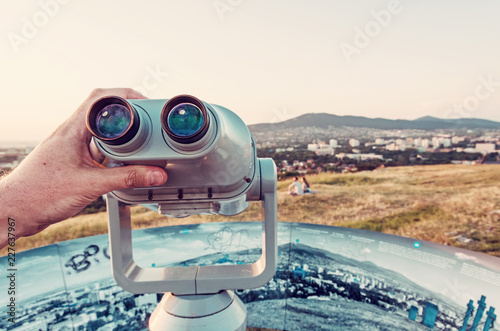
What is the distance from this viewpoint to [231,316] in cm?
141

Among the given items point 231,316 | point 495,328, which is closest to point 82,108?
point 231,316

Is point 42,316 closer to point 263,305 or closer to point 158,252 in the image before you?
point 158,252

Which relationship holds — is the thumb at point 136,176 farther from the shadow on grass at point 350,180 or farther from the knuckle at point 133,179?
the shadow on grass at point 350,180

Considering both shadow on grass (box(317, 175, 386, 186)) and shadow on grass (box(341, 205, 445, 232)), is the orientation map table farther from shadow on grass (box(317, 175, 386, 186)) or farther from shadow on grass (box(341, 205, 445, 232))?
shadow on grass (box(317, 175, 386, 186))

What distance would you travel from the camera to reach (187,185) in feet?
3.64

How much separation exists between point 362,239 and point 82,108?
10.8 feet

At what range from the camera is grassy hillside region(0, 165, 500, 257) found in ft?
13.7

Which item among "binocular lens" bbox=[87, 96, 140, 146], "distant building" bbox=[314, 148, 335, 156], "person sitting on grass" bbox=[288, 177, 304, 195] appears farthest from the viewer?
"distant building" bbox=[314, 148, 335, 156]

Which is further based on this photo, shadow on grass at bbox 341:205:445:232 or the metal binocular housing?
shadow on grass at bbox 341:205:445:232

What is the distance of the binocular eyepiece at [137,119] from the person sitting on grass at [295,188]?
4181mm

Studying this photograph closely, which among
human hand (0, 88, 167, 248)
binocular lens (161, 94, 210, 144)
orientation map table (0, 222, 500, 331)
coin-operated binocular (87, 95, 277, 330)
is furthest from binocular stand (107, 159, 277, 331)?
orientation map table (0, 222, 500, 331)

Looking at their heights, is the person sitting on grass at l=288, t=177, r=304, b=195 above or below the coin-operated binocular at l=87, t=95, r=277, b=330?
below

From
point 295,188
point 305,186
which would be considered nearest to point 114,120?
point 295,188

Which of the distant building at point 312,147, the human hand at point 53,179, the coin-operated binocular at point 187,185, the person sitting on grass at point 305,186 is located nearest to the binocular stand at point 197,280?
the coin-operated binocular at point 187,185
